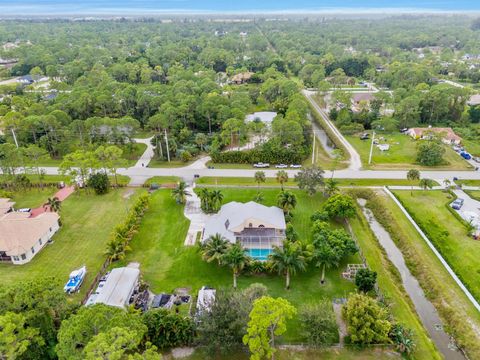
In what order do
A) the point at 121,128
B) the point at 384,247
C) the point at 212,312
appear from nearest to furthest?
the point at 212,312, the point at 384,247, the point at 121,128

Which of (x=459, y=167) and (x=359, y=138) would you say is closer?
(x=459, y=167)

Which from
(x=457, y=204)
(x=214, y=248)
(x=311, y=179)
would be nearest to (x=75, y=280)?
(x=214, y=248)

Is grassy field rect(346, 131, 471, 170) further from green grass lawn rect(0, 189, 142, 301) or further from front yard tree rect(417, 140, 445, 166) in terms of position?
green grass lawn rect(0, 189, 142, 301)

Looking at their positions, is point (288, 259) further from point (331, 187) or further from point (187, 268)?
point (331, 187)

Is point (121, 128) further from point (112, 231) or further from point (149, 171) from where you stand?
point (112, 231)

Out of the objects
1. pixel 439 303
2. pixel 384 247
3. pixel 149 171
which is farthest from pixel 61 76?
pixel 439 303

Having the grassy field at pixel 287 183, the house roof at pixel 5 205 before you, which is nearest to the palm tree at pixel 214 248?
the grassy field at pixel 287 183
